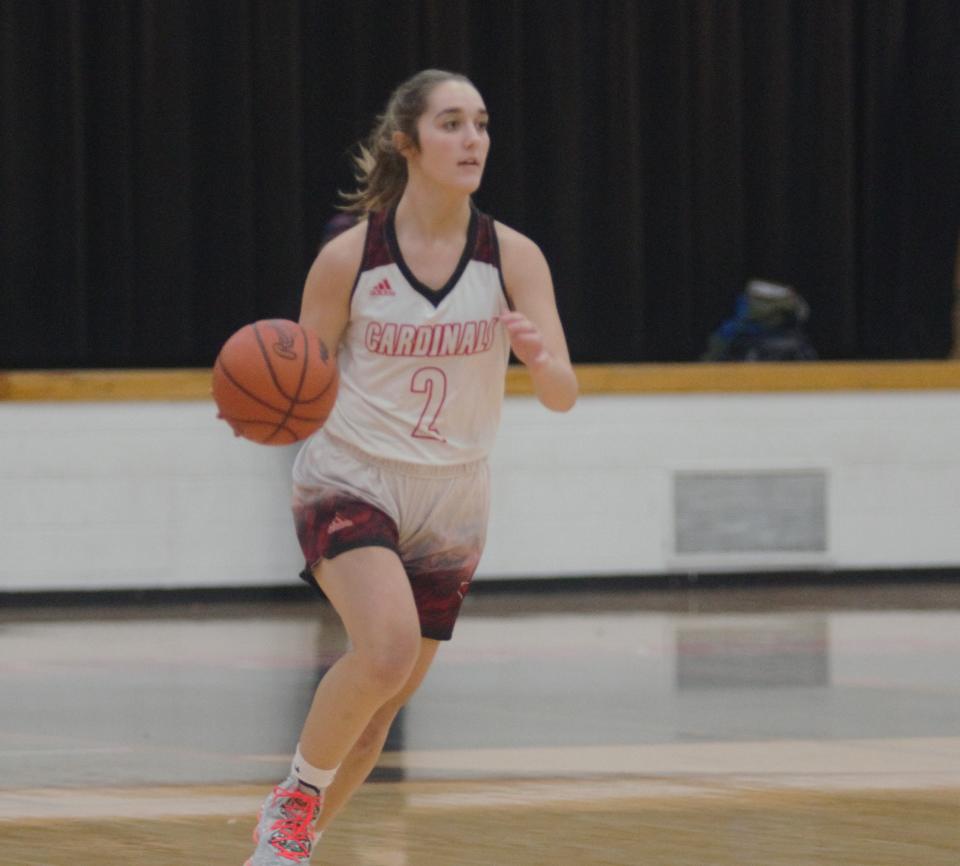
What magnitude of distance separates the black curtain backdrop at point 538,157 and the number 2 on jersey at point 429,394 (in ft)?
26.6

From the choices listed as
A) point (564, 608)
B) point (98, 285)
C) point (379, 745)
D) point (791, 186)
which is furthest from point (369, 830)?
point (791, 186)

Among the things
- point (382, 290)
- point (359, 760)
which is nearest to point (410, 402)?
point (382, 290)

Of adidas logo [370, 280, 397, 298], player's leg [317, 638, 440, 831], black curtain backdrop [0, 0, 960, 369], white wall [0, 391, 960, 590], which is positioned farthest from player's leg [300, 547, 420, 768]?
black curtain backdrop [0, 0, 960, 369]

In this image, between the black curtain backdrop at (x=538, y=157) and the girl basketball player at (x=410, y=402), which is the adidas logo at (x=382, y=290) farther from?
the black curtain backdrop at (x=538, y=157)

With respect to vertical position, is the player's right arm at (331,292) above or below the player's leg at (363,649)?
above

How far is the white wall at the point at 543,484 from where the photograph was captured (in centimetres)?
970

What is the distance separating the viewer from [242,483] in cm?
973

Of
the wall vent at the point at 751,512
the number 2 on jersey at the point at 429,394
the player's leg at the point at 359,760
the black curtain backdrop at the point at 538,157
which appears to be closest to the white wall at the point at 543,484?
the wall vent at the point at 751,512

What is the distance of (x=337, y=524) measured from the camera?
13.8ft

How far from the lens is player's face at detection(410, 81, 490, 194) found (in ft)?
14.1

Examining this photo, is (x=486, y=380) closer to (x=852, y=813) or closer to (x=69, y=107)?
(x=852, y=813)

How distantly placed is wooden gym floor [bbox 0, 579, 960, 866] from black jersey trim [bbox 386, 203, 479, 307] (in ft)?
4.30

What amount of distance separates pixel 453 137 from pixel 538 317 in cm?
44

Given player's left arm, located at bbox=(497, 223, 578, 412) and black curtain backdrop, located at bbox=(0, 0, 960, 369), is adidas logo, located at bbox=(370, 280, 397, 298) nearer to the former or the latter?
player's left arm, located at bbox=(497, 223, 578, 412)
